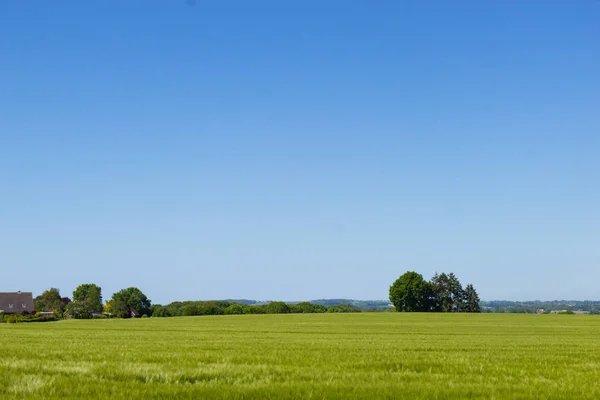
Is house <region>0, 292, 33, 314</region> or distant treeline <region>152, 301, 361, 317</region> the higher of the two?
house <region>0, 292, 33, 314</region>

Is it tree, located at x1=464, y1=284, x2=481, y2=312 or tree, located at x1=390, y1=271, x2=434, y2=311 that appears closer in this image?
tree, located at x1=390, y1=271, x2=434, y2=311

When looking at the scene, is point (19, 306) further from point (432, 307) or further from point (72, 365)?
point (72, 365)

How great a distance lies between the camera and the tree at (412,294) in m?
172

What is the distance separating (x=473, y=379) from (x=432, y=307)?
172887 mm

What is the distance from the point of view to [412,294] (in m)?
172

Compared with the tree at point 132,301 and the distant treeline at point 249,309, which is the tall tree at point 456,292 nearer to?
the distant treeline at point 249,309

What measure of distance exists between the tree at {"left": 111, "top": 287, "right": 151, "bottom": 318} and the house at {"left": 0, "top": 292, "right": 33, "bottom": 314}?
26.3m

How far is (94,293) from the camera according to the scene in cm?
19925

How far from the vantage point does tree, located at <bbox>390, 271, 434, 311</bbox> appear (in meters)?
172

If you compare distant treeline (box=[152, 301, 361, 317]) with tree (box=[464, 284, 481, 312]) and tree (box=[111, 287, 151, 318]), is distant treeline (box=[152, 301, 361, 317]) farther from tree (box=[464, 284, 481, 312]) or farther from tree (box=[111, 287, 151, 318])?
tree (box=[464, 284, 481, 312])

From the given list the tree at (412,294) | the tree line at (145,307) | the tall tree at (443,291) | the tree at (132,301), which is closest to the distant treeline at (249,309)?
the tree line at (145,307)

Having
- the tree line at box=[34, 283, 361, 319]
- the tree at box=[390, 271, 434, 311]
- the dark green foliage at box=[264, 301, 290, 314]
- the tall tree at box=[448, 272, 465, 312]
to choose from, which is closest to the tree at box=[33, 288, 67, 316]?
the tree line at box=[34, 283, 361, 319]

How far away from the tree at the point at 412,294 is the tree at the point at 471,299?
25.5 m

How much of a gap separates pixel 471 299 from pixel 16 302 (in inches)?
5791
